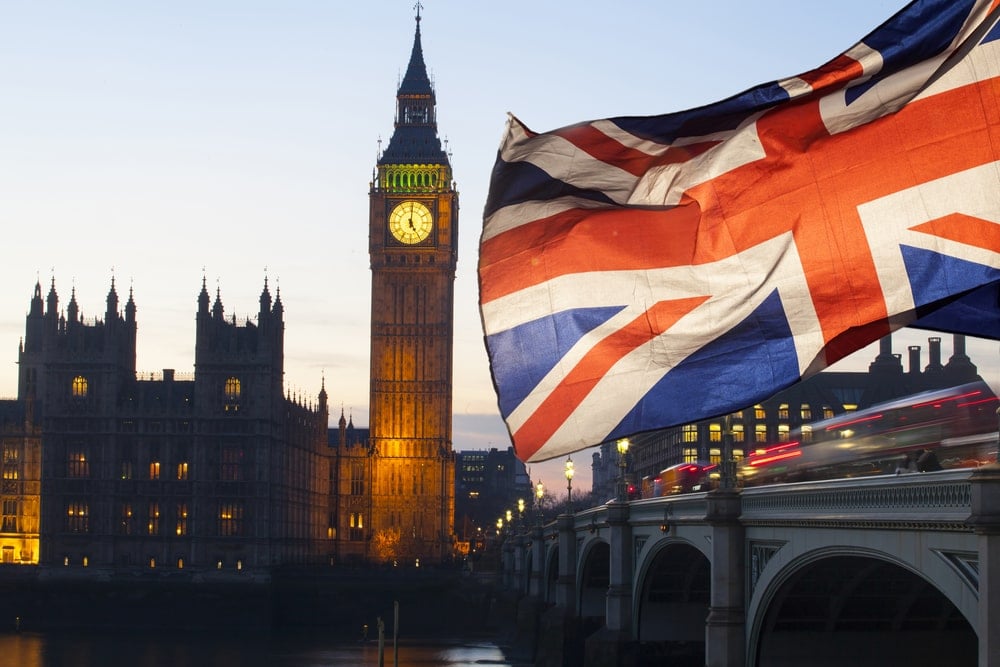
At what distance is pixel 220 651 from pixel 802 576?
237 feet

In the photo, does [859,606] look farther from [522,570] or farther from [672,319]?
[522,570]

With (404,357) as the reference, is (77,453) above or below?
below

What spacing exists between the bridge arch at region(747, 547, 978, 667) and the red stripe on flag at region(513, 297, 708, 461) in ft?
71.8

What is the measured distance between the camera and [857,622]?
39.6 meters

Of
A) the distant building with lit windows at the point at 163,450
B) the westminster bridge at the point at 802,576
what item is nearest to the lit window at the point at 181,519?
the distant building with lit windows at the point at 163,450

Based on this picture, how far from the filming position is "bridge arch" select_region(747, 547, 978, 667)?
37.4 m

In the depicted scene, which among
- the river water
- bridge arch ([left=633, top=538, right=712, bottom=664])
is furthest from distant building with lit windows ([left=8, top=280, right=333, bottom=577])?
bridge arch ([left=633, top=538, right=712, bottom=664])

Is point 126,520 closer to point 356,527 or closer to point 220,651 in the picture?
point 356,527

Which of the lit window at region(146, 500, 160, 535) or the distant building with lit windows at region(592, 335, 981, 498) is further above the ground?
the distant building with lit windows at region(592, 335, 981, 498)

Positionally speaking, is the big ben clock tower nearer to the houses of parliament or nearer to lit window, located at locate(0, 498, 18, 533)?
the houses of parliament

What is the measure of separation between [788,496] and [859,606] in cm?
805

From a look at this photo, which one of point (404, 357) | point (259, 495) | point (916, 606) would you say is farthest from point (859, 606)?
point (404, 357)

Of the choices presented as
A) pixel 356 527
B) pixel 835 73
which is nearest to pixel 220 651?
pixel 356 527

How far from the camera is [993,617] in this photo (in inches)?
817
